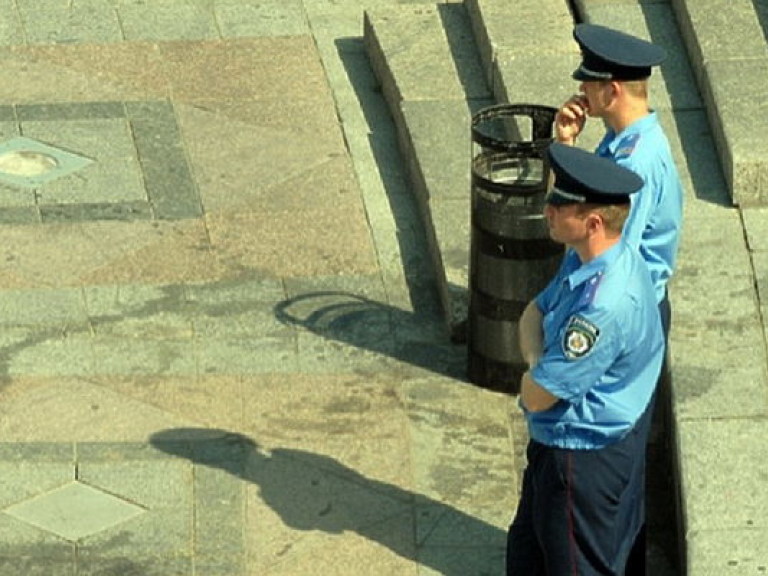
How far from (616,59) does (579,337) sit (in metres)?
1.51

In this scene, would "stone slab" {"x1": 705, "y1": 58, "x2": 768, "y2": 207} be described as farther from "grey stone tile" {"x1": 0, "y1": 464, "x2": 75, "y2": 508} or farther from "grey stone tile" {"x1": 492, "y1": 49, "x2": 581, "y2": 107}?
"grey stone tile" {"x1": 0, "y1": 464, "x2": 75, "y2": 508}

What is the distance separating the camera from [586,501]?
7859 millimetres

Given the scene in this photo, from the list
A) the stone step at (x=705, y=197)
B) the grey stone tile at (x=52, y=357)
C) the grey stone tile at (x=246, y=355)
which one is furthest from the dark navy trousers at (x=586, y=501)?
the grey stone tile at (x=52, y=357)

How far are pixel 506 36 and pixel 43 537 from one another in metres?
4.98

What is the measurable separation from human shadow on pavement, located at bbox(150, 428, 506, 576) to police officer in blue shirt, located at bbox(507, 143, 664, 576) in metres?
0.82

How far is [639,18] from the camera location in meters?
12.4

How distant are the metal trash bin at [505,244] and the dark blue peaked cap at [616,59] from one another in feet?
4.24

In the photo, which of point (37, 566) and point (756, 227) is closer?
point (37, 566)

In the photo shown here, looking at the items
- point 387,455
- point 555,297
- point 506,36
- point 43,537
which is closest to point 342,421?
point 387,455

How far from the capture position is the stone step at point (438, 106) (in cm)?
1107

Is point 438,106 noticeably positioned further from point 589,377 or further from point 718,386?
point 589,377

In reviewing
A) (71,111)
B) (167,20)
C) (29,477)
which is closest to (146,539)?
(29,477)

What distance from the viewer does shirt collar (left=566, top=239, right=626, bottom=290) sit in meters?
7.48

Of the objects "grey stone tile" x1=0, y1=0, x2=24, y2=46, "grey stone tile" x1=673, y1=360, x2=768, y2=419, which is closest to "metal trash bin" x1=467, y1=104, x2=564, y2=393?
"grey stone tile" x1=673, y1=360, x2=768, y2=419
